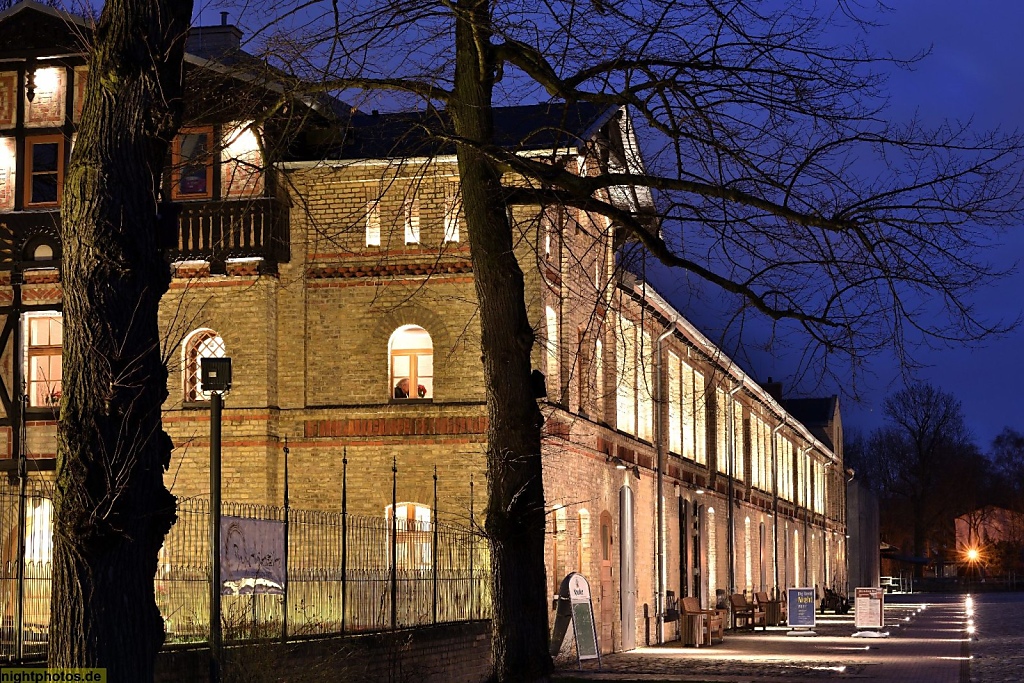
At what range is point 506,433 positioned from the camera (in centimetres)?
1325

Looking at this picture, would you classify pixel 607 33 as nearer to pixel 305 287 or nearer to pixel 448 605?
pixel 448 605

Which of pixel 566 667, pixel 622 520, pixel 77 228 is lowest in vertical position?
pixel 566 667

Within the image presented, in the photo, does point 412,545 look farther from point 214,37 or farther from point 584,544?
point 214,37

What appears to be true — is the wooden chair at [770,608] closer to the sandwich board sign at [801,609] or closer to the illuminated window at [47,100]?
the sandwich board sign at [801,609]

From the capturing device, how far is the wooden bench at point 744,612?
1651 inches

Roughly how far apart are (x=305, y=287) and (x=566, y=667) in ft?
25.4

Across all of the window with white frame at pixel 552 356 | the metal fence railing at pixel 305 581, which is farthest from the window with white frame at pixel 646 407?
the metal fence railing at pixel 305 581

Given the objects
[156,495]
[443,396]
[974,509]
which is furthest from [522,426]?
[974,509]

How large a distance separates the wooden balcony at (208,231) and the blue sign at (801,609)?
21.2 metres

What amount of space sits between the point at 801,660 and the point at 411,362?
31.6 ft

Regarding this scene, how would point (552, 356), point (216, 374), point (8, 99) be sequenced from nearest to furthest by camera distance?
point (216, 374), point (552, 356), point (8, 99)

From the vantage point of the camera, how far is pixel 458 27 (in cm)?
1337

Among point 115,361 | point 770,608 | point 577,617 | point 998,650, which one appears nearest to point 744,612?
point 770,608

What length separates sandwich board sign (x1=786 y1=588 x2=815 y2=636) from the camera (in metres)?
40.6
